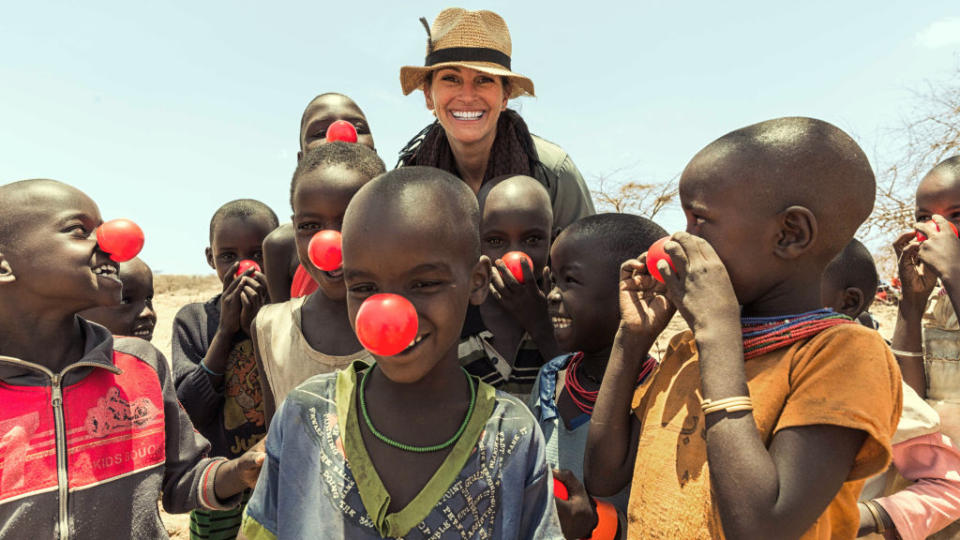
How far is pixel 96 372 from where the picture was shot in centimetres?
210

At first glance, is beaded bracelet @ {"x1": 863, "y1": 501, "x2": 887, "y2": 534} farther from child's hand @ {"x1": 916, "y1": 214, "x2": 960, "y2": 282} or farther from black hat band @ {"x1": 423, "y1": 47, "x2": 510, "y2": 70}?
black hat band @ {"x1": 423, "y1": 47, "x2": 510, "y2": 70}

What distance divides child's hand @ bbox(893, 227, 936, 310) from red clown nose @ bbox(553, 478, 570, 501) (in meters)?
2.26

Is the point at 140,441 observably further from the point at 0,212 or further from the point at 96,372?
the point at 0,212

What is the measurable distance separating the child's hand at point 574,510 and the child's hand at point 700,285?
67cm

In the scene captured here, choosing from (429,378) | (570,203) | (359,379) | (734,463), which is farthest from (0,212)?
(570,203)

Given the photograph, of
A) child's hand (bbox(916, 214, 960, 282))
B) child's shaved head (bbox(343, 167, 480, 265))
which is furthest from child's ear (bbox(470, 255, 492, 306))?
child's hand (bbox(916, 214, 960, 282))

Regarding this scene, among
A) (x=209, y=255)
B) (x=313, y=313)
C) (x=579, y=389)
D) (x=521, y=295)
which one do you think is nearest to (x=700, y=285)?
(x=579, y=389)

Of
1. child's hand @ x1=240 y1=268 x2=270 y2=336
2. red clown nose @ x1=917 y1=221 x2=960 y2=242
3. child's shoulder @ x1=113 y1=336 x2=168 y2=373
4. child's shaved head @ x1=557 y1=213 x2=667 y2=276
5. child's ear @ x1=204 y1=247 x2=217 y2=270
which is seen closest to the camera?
child's shoulder @ x1=113 y1=336 x2=168 y2=373

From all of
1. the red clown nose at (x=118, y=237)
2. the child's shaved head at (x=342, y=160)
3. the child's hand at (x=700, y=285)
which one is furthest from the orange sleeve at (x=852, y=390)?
the red clown nose at (x=118, y=237)

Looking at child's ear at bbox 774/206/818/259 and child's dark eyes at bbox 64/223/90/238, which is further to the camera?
child's dark eyes at bbox 64/223/90/238

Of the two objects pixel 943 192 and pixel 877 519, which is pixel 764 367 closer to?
pixel 877 519

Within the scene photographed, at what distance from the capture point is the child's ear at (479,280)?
188cm

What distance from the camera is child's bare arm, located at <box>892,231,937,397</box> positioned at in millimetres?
3232

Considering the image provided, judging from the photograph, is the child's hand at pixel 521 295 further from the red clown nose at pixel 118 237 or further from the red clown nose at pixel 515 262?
the red clown nose at pixel 118 237
